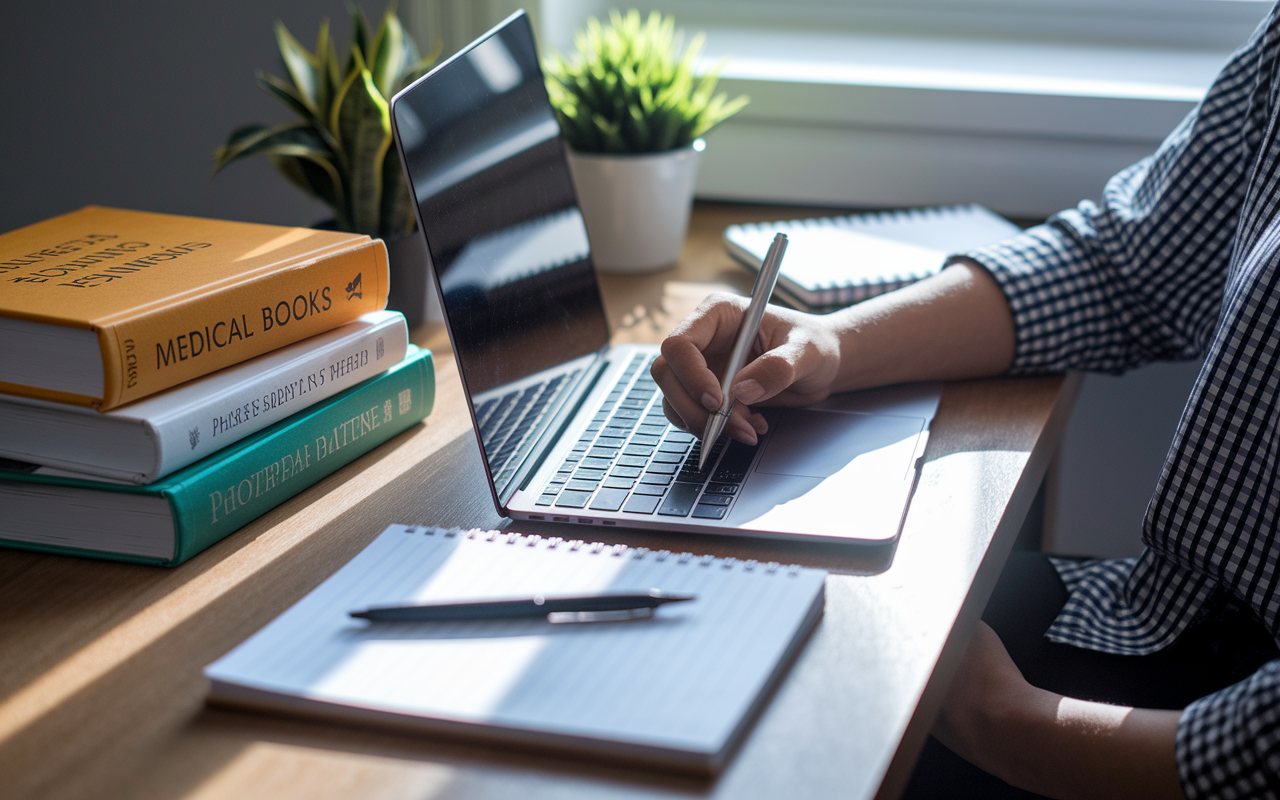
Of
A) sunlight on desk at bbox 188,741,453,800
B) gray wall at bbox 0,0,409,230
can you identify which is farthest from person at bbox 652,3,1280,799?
gray wall at bbox 0,0,409,230

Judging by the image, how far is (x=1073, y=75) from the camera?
125cm

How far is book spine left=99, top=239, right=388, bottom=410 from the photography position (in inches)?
21.5

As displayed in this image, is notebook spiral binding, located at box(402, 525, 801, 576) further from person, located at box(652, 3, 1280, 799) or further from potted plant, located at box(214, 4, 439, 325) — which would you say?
potted plant, located at box(214, 4, 439, 325)

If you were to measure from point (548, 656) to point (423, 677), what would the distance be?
55mm

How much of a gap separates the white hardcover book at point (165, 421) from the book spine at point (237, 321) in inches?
0.4

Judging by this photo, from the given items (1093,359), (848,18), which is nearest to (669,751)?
(1093,359)

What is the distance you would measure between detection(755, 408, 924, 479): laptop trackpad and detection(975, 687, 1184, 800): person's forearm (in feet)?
0.56

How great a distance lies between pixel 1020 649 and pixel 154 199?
123 centimetres

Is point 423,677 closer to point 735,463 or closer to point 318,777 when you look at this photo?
point 318,777

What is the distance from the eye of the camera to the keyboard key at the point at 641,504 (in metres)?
0.62

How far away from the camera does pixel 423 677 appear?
449 mm

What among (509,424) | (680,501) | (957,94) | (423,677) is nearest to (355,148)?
(509,424)

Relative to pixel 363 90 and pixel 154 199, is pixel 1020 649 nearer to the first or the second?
pixel 363 90

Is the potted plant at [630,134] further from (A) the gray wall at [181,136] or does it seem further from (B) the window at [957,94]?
(A) the gray wall at [181,136]
